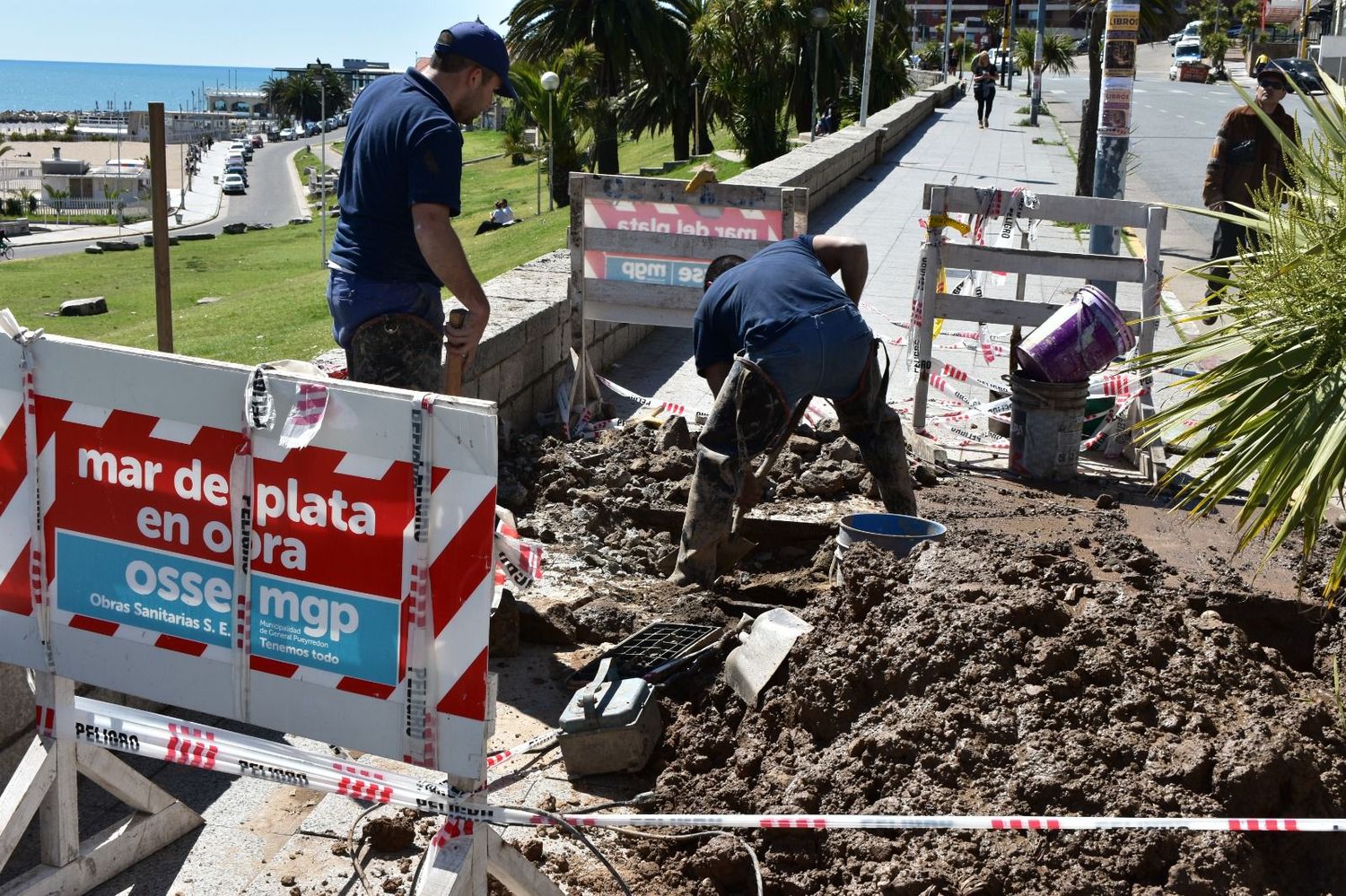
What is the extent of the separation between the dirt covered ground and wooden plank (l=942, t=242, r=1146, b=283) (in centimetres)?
282

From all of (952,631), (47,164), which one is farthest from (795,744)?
(47,164)

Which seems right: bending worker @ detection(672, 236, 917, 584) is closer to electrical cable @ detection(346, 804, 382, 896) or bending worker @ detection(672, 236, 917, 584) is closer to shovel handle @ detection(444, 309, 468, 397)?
shovel handle @ detection(444, 309, 468, 397)

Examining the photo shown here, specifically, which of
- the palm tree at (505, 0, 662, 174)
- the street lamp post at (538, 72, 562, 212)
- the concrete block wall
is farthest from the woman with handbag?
the street lamp post at (538, 72, 562, 212)

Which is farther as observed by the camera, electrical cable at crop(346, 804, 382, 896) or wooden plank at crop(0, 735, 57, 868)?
electrical cable at crop(346, 804, 382, 896)

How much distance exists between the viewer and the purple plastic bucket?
7523mm

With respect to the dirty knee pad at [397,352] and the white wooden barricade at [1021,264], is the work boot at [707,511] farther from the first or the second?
the white wooden barricade at [1021,264]

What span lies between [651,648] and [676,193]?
4298mm

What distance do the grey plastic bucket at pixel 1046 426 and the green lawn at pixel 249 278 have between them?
650 centimetres

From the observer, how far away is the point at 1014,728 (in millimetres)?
3852

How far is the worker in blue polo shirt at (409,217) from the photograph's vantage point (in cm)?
475

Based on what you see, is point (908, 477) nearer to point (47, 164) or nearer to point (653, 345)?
point (653, 345)

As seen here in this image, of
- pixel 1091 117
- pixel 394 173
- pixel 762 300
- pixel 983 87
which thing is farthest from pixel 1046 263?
Answer: pixel 983 87

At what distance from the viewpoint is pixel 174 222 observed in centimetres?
10031

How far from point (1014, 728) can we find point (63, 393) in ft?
8.96
